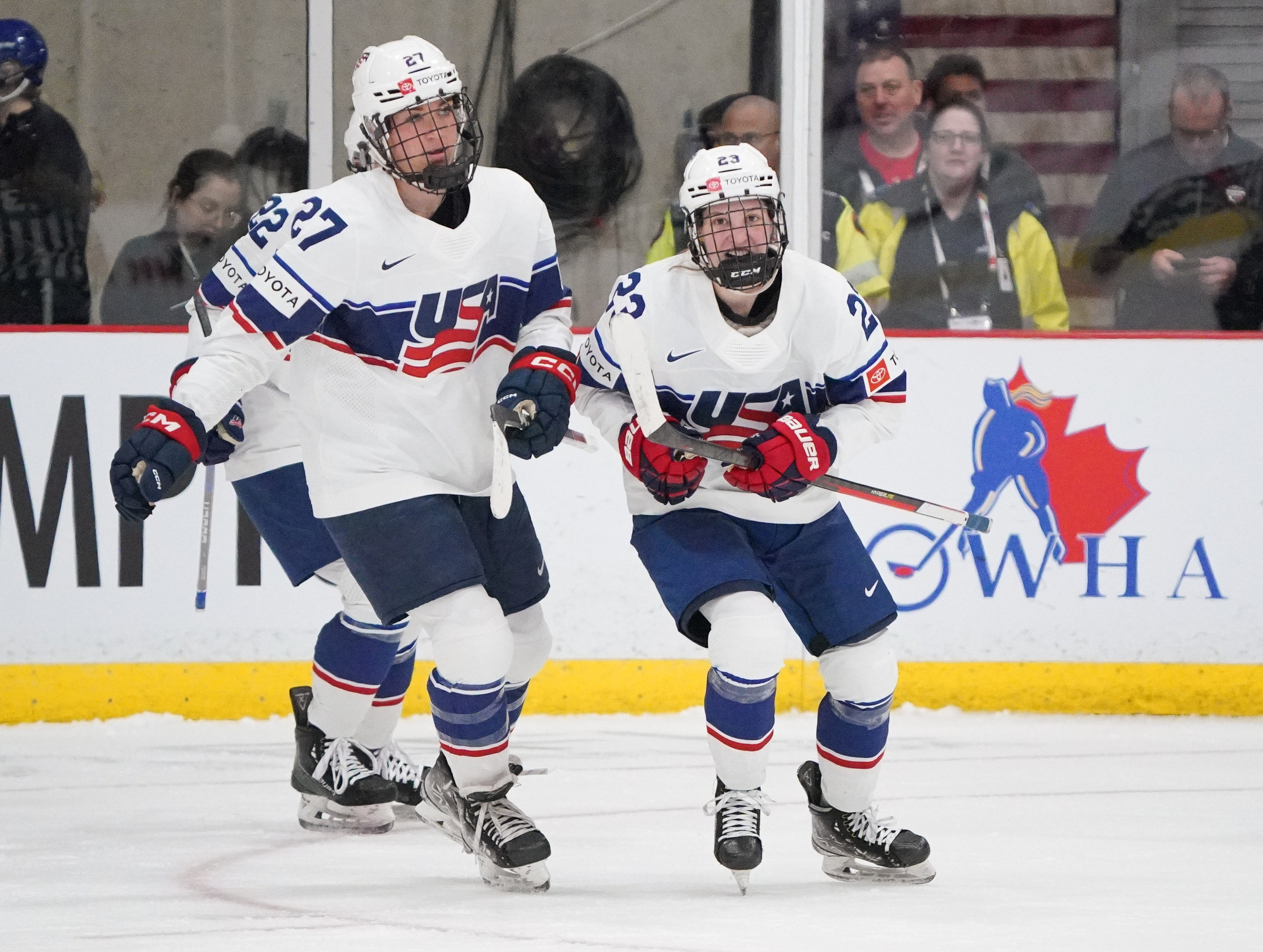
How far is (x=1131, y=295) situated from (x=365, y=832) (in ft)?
8.27

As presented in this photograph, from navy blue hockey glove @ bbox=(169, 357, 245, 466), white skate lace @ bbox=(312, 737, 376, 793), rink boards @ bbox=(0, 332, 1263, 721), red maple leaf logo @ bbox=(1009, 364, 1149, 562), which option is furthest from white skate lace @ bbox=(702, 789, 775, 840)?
red maple leaf logo @ bbox=(1009, 364, 1149, 562)

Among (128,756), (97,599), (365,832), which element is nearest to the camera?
(365,832)

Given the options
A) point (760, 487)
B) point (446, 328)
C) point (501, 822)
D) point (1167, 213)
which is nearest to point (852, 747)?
point (760, 487)

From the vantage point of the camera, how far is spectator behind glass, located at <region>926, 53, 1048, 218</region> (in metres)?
4.81

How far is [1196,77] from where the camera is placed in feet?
15.8

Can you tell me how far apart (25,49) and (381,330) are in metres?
2.30

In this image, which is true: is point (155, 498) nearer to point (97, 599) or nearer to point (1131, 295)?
point (97, 599)

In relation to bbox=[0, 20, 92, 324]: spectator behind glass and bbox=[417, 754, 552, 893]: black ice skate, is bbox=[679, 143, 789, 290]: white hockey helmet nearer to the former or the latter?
bbox=[417, 754, 552, 893]: black ice skate

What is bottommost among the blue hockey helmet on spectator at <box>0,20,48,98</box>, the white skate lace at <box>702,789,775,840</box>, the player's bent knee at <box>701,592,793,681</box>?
the white skate lace at <box>702,789,775,840</box>

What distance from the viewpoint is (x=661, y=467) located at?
275cm

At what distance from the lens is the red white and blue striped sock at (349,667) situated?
3355 mm

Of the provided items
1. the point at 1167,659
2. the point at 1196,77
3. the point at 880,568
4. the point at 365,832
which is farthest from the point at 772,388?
the point at 1196,77

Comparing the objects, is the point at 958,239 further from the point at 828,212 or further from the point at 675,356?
the point at 675,356

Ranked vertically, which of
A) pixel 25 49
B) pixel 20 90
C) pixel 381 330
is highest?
pixel 25 49
